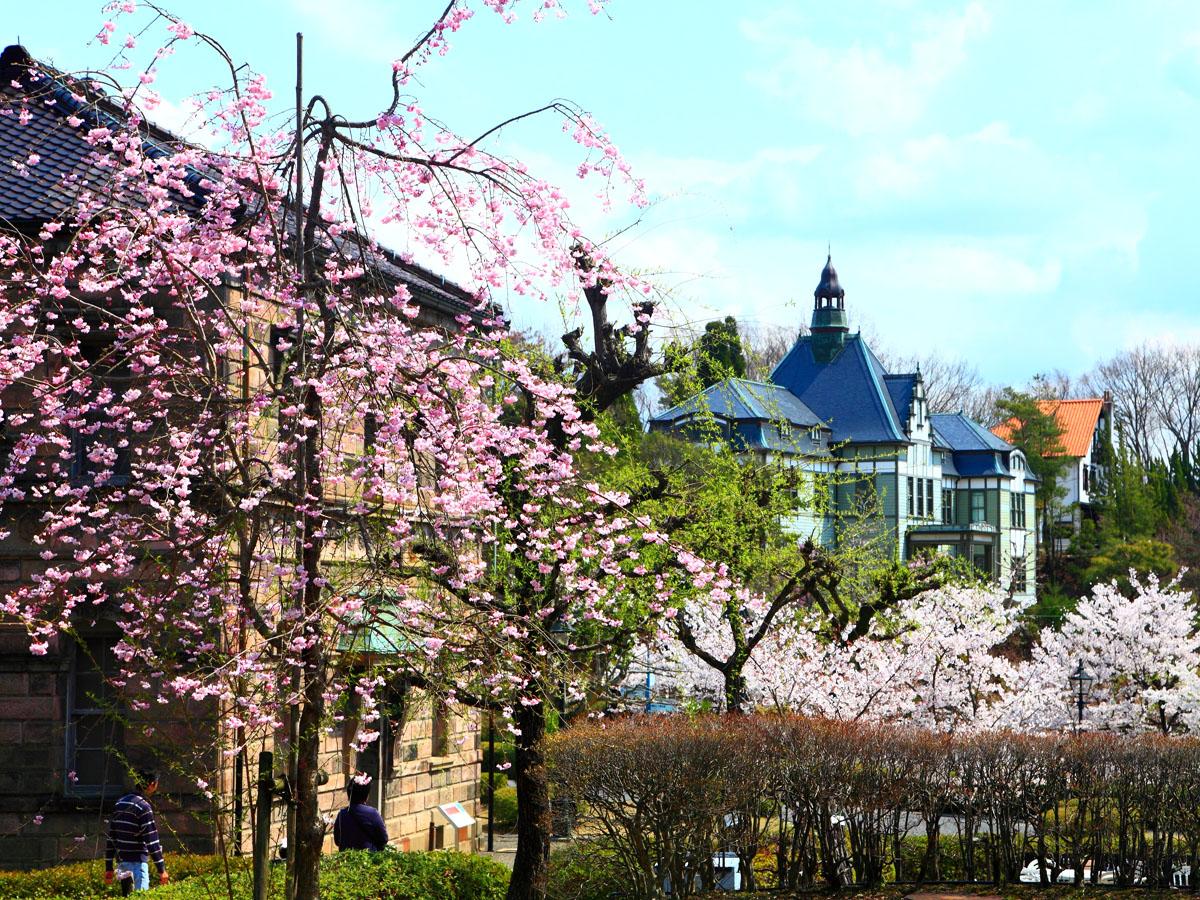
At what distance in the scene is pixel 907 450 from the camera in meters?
61.1

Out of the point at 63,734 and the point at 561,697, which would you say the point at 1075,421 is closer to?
the point at 561,697

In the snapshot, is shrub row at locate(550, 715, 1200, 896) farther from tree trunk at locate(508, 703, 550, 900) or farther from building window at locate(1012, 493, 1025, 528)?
building window at locate(1012, 493, 1025, 528)

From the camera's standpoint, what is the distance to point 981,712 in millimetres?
25094

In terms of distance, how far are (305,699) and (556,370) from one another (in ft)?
24.8

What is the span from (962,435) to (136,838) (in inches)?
2228

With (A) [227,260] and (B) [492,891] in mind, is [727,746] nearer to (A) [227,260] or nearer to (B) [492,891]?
(B) [492,891]

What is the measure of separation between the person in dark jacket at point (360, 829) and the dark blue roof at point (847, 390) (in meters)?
46.3

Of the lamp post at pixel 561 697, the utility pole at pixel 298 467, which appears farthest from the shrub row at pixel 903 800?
the utility pole at pixel 298 467

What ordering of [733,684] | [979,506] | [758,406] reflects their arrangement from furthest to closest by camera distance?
[979,506]
[758,406]
[733,684]

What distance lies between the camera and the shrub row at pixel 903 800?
1515 centimetres

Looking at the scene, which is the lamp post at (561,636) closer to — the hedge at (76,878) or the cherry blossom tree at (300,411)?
the cherry blossom tree at (300,411)

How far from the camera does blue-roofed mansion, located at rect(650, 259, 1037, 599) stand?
60406 mm

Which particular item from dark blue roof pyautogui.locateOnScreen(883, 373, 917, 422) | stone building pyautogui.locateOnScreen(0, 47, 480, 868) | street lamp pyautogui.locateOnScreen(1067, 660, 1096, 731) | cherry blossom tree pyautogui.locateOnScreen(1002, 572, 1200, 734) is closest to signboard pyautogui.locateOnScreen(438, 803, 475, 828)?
stone building pyautogui.locateOnScreen(0, 47, 480, 868)

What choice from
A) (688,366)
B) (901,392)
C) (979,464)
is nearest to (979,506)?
(979,464)
